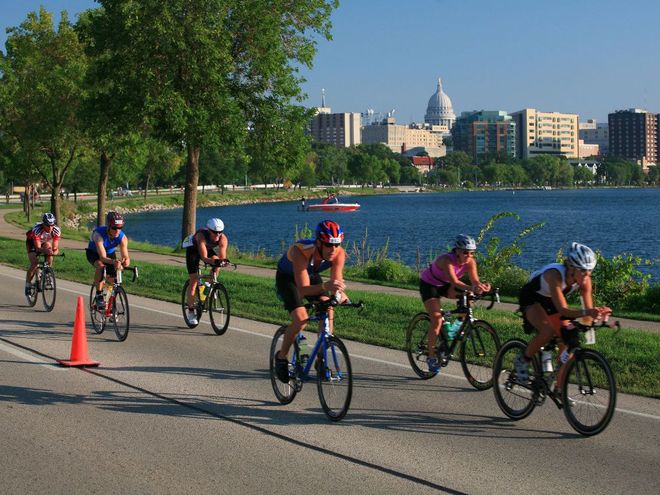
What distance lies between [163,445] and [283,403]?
1.86m

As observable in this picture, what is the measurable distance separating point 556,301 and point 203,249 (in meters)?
7.11

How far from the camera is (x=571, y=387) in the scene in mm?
8289

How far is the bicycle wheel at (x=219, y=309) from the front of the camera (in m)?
14.4

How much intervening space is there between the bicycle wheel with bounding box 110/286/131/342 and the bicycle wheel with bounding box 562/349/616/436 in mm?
7351

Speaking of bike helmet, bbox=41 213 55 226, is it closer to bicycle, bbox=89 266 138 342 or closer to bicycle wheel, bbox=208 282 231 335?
bicycle, bbox=89 266 138 342

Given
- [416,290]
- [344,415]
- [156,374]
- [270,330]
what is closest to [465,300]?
[344,415]

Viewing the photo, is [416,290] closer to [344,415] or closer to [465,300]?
[465,300]

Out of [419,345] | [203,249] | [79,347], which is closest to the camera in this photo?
[419,345]

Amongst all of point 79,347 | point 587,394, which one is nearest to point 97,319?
point 79,347

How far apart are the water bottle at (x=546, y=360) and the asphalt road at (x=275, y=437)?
1.71 feet

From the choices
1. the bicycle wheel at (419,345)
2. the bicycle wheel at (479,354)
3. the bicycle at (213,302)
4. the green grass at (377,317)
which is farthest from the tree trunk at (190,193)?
the bicycle wheel at (479,354)

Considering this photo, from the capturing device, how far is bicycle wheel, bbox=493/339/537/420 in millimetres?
8734

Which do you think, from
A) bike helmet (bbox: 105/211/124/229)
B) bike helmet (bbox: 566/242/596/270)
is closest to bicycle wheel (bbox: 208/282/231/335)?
bike helmet (bbox: 105/211/124/229)

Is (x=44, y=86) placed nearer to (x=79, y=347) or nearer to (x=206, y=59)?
(x=206, y=59)
